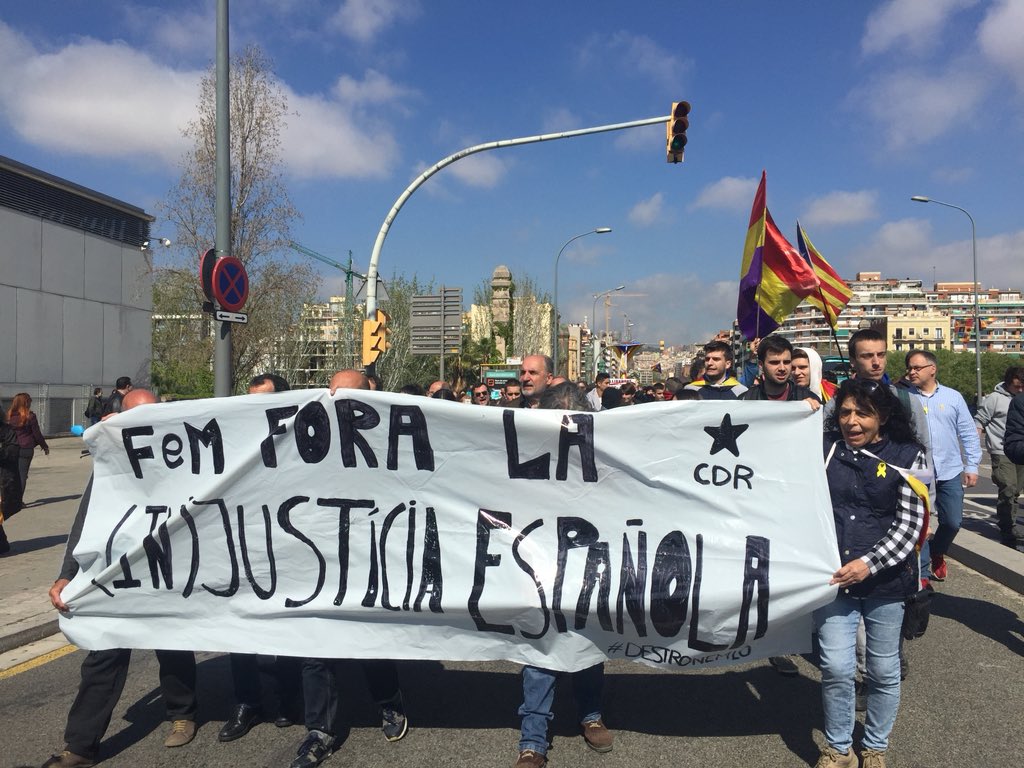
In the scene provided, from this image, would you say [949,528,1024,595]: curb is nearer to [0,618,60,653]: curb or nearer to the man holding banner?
the man holding banner

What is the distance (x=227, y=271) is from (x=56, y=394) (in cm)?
2173

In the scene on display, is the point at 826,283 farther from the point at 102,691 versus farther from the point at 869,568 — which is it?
the point at 102,691

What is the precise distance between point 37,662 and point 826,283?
26.3 feet

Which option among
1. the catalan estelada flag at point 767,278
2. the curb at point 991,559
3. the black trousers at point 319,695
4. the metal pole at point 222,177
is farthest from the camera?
the metal pole at point 222,177

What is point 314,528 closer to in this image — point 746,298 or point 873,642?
point 873,642

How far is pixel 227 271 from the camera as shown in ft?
26.3

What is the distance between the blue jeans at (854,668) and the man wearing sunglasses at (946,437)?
2.77 meters

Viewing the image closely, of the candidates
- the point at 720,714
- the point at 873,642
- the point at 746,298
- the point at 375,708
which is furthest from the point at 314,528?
the point at 746,298

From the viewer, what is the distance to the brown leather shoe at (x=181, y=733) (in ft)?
12.7

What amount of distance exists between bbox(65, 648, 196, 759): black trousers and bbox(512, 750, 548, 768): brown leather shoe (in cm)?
169

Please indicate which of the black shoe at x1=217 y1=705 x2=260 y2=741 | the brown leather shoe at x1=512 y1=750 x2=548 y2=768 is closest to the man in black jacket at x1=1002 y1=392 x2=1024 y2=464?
the brown leather shoe at x1=512 y1=750 x2=548 y2=768

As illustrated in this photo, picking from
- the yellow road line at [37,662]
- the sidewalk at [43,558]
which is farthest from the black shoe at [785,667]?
the yellow road line at [37,662]

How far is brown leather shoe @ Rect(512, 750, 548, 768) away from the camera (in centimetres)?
354

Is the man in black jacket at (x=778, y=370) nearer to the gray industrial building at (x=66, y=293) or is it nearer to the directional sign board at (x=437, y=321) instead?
the directional sign board at (x=437, y=321)
